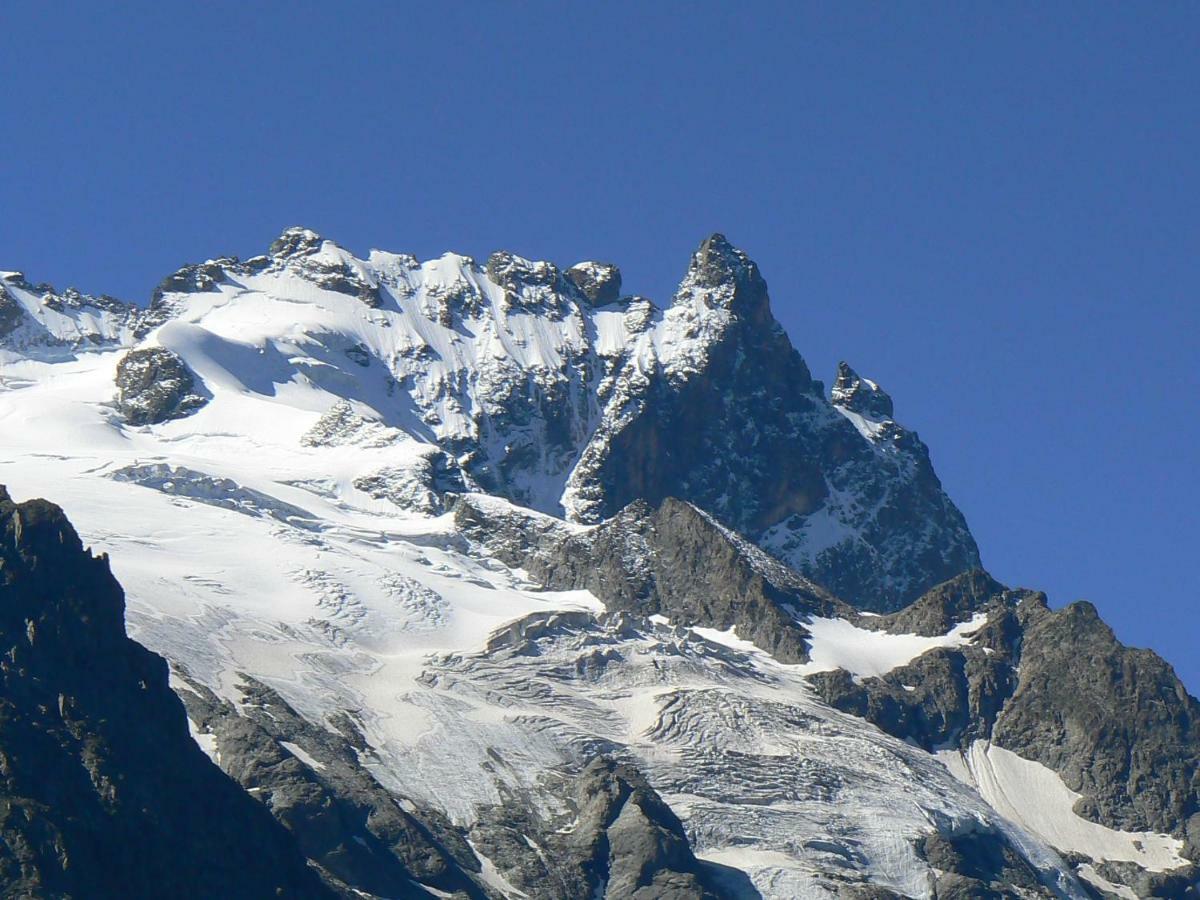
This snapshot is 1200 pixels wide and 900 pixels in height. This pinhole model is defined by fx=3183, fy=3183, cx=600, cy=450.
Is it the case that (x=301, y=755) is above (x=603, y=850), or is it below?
above

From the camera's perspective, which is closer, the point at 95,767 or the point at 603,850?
the point at 95,767

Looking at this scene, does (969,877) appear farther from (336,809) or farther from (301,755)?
(336,809)

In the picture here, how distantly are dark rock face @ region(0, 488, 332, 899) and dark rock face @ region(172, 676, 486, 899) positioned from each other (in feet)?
43.2

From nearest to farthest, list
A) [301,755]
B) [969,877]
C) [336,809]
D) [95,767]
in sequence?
1. [95,767]
2. [336,809]
3. [301,755]
4. [969,877]

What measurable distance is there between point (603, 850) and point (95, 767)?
43.2 m

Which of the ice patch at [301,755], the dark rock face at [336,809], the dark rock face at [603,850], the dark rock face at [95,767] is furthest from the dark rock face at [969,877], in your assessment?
the dark rock face at [95,767]

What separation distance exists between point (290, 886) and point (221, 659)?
4919 centimetres

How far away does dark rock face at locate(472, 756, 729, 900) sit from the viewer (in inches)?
7042

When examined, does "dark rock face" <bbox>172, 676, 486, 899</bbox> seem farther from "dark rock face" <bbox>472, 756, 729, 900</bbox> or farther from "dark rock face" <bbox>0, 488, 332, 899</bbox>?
"dark rock face" <bbox>0, 488, 332, 899</bbox>

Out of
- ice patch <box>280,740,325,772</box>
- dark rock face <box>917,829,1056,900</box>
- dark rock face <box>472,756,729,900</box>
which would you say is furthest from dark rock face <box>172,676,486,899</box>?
dark rock face <box>917,829,1056,900</box>

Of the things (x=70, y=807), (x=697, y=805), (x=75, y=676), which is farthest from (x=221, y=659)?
(x=70, y=807)

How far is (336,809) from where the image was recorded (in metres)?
173

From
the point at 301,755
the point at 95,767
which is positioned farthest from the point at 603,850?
the point at 95,767

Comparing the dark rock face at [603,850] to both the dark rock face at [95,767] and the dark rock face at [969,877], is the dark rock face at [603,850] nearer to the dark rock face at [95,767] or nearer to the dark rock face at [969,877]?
the dark rock face at [969,877]
